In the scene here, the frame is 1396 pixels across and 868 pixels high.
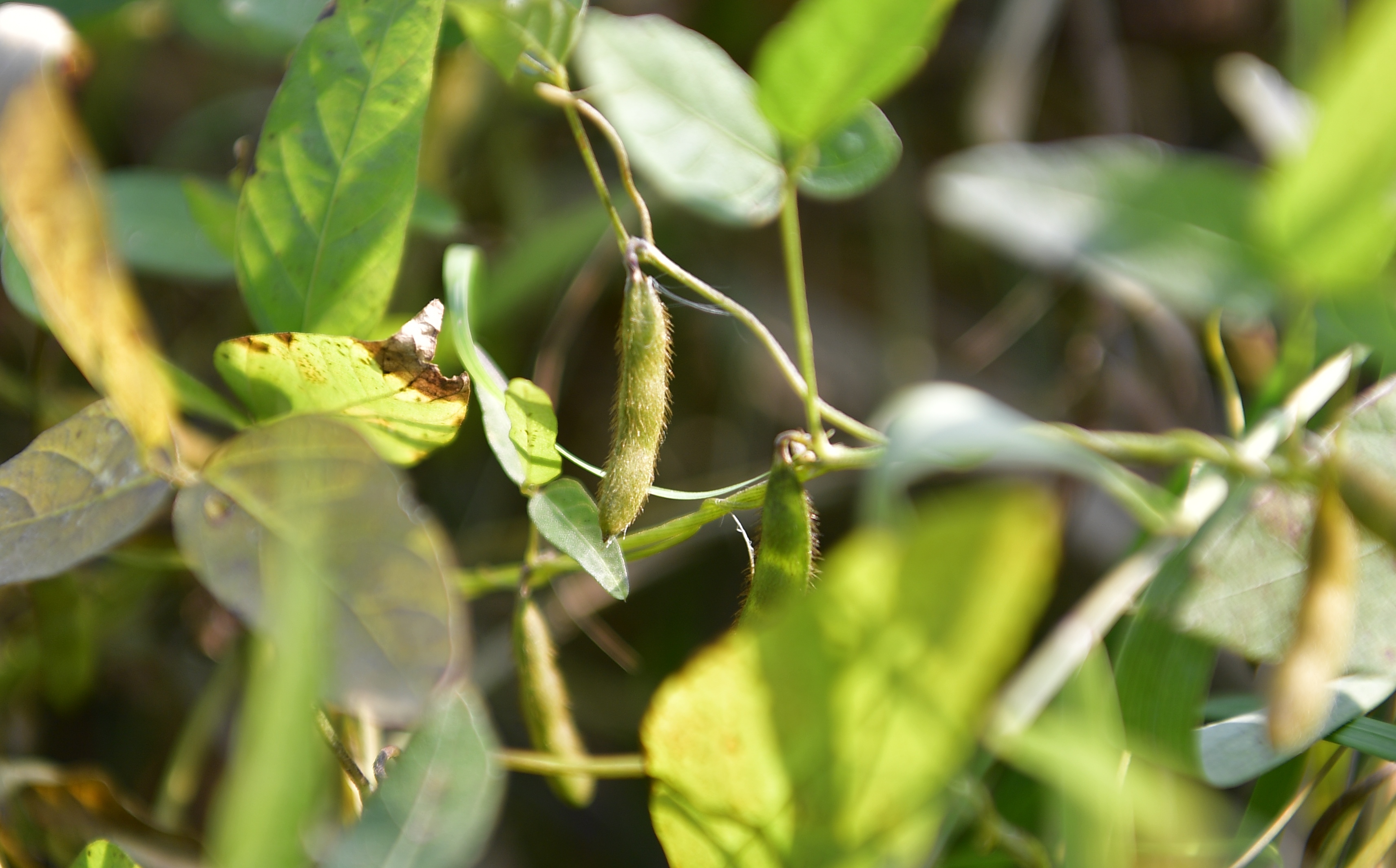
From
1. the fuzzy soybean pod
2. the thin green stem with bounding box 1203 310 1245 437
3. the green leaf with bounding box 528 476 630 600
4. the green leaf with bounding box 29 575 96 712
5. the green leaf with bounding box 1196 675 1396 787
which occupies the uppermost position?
the fuzzy soybean pod

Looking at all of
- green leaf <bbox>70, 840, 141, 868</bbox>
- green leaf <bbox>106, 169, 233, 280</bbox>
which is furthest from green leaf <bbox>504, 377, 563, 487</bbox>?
green leaf <bbox>106, 169, 233, 280</bbox>

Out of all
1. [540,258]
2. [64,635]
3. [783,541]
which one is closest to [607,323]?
[540,258]

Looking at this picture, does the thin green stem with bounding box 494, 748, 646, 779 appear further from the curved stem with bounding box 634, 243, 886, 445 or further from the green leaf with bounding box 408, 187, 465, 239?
the green leaf with bounding box 408, 187, 465, 239

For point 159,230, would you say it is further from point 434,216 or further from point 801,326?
point 801,326

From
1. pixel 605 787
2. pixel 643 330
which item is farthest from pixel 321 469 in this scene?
pixel 605 787

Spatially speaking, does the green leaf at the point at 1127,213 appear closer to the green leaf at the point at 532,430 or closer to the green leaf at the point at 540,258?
the green leaf at the point at 532,430

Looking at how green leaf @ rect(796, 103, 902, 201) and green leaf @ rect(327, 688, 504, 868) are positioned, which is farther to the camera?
green leaf @ rect(796, 103, 902, 201)
